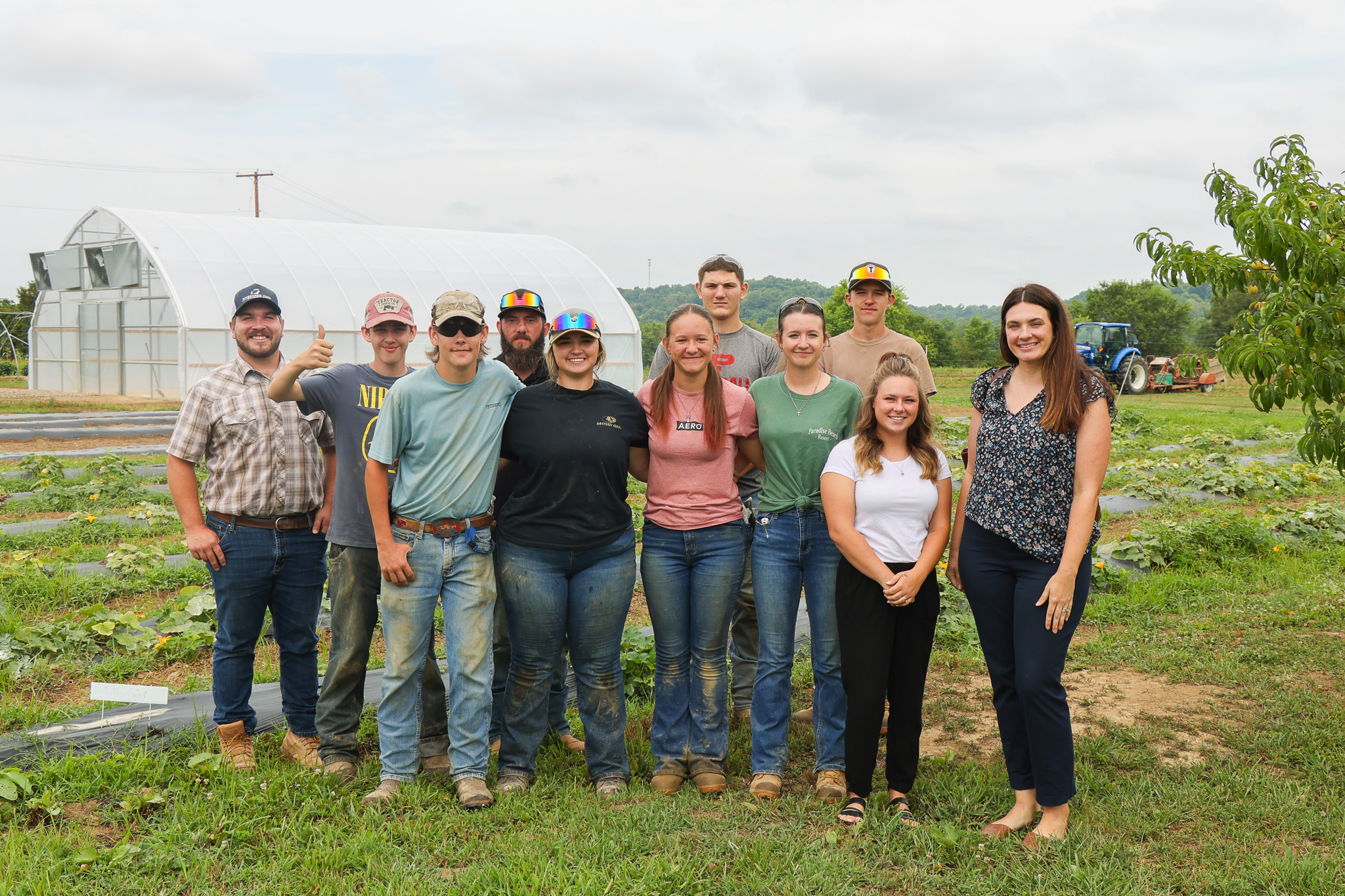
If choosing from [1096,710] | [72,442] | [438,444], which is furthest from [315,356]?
[72,442]

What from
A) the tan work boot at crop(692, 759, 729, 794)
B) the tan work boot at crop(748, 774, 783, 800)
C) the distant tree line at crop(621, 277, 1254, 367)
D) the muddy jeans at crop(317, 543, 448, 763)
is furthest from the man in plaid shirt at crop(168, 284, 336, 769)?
the distant tree line at crop(621, 277, 1254, 367)

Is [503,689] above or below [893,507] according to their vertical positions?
below

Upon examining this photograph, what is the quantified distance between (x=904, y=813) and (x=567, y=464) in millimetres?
1868

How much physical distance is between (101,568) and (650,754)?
514 centimetres

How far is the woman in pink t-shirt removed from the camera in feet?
12.2

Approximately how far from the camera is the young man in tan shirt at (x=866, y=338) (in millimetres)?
4293

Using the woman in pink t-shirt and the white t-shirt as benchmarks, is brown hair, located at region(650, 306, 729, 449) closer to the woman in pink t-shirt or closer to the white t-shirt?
the woman in pink t-shirt

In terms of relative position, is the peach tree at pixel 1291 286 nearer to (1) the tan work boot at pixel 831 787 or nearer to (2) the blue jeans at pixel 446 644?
(1) the tan work boot at pixel 831 787

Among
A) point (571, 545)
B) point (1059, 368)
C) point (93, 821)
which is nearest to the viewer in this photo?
point (1059, 368)

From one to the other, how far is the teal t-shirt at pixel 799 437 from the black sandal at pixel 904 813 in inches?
46.5

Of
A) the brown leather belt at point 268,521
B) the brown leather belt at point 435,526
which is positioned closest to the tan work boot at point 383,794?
the brown leather belt at point 435,526

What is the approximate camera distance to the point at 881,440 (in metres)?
3.58

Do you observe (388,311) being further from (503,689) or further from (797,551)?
(797,551)

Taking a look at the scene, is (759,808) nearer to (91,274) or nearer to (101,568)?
(101,568)
